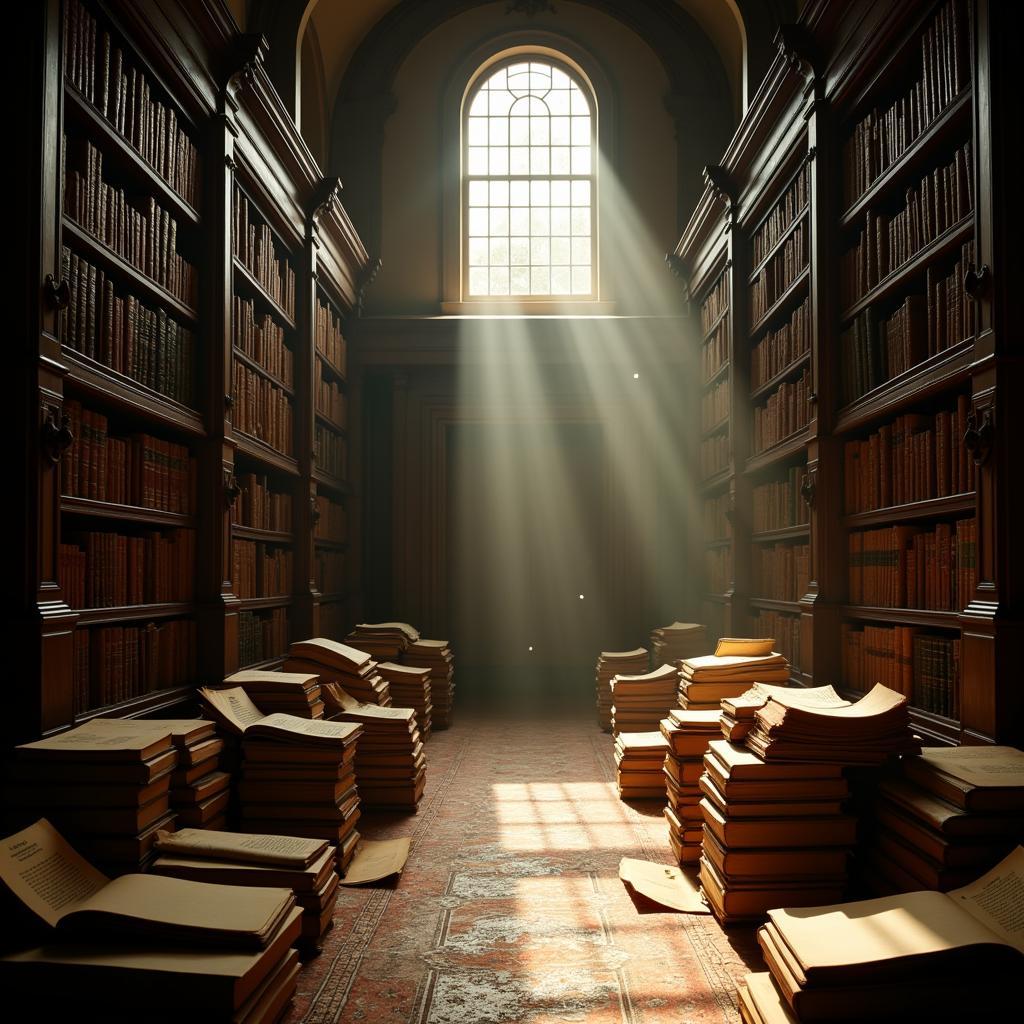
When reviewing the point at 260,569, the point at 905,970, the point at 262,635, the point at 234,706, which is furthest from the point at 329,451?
the point at 905,970

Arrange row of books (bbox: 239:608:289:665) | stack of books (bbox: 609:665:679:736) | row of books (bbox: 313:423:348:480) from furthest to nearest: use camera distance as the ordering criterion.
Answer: row of books (bbox: 313:423:348:480), stack of books (bbox: 609:665:679:736), row of books (bbox: 239:608:289:665)

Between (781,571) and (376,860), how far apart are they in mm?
3475

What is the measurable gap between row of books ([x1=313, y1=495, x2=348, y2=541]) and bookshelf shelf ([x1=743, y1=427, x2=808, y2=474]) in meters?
3.19

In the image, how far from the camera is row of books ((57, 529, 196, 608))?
390 cm

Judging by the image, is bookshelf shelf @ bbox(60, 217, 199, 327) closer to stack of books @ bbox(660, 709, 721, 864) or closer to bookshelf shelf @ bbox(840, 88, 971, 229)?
stack of books @ bbox(660, 709, 721, 864)

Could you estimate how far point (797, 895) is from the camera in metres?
3.22

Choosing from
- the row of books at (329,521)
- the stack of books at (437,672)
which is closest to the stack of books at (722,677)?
the stack of books at (437,672)

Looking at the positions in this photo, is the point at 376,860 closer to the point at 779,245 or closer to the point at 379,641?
the point at 379,641

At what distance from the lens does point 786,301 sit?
6.29m

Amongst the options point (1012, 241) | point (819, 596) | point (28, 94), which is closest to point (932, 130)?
point (1012, 241)

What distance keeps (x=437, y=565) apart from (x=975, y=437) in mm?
6868

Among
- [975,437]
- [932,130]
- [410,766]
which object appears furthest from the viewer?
[410,766]

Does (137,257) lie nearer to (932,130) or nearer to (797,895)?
(932,130)

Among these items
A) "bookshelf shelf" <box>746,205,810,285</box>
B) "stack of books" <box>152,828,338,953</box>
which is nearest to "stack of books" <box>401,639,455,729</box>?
"bookshelf shelf" <box>746,205,810,285</box>
